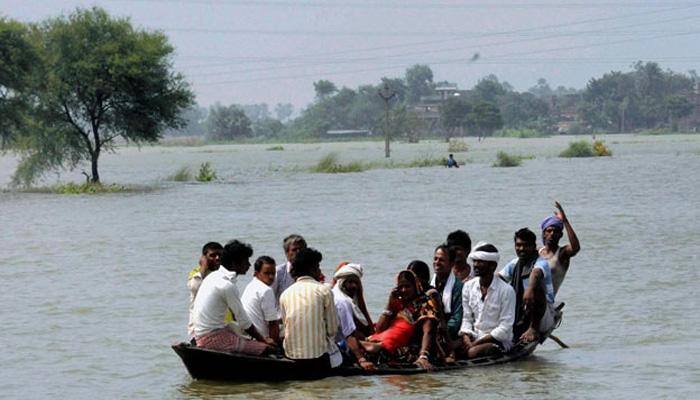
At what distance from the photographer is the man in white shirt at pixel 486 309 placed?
1243 centimetres

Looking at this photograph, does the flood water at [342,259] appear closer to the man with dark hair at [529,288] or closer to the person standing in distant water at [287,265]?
the man with dark hair at [529,288]

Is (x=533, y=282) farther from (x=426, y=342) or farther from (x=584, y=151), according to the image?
(x=584, y=151)

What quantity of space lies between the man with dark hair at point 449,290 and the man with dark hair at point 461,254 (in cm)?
7

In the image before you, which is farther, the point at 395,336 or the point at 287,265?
the point at 287,265

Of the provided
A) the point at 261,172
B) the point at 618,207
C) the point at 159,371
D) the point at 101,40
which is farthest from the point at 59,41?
the point at 159,371

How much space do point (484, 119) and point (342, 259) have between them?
5952 inches

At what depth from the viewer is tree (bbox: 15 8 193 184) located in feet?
176

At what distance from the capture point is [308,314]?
1203cm

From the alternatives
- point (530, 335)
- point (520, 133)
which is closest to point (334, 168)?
point (530, 335)

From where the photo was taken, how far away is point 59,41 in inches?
2140

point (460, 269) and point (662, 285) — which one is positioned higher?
point (460, 269)

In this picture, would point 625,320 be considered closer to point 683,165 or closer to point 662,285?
point 662,285

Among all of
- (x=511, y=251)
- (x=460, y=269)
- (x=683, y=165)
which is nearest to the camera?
(x=460, y=269)

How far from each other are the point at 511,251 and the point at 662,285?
5.64 m
